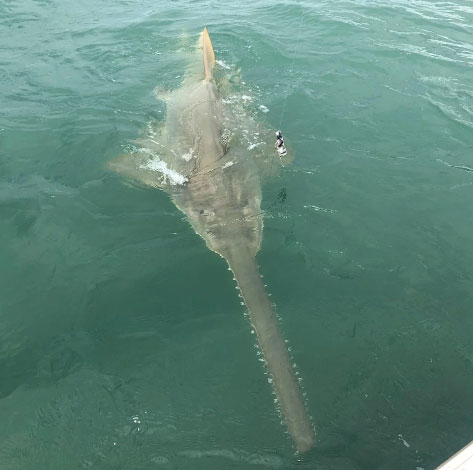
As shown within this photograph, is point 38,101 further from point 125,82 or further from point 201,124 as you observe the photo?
point 201,124

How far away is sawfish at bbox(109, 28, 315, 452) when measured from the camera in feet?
31.9

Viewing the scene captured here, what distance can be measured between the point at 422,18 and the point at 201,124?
1913 cm

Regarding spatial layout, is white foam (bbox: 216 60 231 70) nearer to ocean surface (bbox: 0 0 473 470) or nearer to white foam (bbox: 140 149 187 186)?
ocean surface (bbox: 0 0 473 470)

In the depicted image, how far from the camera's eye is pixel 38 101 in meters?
20.0

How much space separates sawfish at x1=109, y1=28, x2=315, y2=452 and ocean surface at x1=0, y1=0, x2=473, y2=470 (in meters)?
0.31

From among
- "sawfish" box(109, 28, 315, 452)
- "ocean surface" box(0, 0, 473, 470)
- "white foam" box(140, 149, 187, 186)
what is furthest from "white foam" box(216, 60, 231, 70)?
"white foam" box(140, 149, 187, 186)

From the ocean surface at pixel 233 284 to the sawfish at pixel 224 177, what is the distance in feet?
1.02

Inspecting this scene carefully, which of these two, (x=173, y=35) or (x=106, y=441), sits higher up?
(x=173, y=35)

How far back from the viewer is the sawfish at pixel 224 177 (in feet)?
31.9

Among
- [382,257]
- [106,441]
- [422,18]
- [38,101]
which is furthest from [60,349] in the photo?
[422,18]

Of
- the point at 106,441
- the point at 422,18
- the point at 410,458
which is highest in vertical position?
the point at 422,18

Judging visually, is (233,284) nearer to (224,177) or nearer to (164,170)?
(224,177)

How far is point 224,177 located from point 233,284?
4.60m

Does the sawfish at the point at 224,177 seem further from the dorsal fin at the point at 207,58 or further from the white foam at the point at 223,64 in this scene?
the white foam at the point at 223,64
